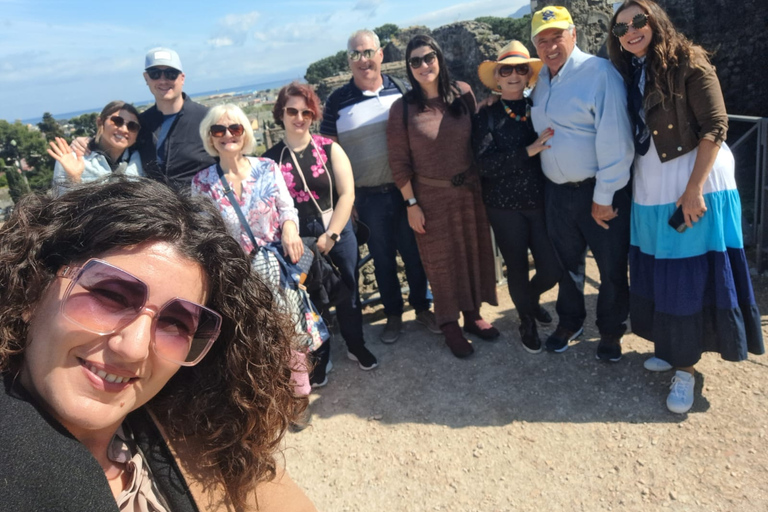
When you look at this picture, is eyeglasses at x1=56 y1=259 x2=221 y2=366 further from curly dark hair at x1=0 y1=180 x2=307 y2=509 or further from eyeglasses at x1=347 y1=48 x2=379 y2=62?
eyeglasses at x1=347 y1=48 x2=379 y2=62

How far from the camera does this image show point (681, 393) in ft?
10.9

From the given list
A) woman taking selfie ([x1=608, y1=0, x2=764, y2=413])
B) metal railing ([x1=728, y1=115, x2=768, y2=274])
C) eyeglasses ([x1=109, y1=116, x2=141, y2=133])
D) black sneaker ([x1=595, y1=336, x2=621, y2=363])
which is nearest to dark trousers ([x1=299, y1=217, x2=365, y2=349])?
eyeglasses ([x1=109, y1=116, x2=141, y2=133])

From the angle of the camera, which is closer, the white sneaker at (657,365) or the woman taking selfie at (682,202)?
the woman taking selfie at (682,202)

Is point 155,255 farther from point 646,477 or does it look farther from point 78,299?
point 646,477

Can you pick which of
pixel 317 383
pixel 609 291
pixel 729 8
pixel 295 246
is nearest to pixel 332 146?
pixel 295 246

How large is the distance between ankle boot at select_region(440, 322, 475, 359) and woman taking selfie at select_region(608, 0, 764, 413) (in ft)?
4.53

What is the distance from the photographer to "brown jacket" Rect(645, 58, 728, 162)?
291cm

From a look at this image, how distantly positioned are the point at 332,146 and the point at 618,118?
194 cm

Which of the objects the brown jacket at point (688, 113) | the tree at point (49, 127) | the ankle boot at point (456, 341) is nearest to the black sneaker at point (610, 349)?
the ankle boot at point (456, 341)

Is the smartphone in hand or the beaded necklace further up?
the beaded necklace

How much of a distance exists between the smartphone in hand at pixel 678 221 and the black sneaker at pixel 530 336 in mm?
Result: 1396

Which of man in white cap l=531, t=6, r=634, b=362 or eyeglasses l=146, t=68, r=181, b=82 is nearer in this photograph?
man in white cap l=531, t=6, r=634, b=362

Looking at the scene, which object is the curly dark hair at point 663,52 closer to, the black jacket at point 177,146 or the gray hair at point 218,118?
the gray hair at point 218,118

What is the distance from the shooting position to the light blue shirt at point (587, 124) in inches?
128
